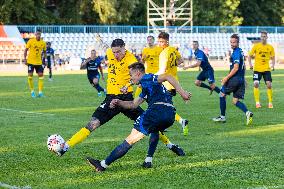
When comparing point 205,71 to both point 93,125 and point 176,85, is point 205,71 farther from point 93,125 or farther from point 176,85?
point 176,85

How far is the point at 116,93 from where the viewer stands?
40.2 ft

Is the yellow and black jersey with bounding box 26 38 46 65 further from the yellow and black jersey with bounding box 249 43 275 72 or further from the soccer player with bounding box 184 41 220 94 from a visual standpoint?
the yellow and black jersey with bounding box 249 43 275 72

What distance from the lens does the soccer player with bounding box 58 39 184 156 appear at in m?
11.6

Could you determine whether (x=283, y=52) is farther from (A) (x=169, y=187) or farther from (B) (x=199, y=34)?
(A) (x=169, y=187)

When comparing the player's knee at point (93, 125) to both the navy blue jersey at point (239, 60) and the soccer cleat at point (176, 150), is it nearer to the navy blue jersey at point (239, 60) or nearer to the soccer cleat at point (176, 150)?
the soccer cleat at point (176, 150)

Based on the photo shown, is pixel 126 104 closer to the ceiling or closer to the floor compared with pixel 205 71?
closer to the ceiling

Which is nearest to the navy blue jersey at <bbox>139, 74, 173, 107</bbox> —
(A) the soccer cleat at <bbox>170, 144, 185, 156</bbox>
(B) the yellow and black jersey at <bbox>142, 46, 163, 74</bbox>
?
(A) the soccer cleat at <bbox>170, 144, 185, 156</bbox>

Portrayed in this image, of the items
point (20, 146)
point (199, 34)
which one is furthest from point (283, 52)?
point (20, 146)

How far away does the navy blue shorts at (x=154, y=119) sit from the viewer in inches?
413

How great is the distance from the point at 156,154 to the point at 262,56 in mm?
11183

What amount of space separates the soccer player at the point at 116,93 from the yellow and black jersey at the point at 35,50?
596 inches

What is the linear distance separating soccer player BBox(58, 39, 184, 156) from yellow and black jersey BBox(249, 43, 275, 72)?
35.8 ft

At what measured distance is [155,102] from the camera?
10.6 metres

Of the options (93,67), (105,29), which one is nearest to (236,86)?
(93,67)
